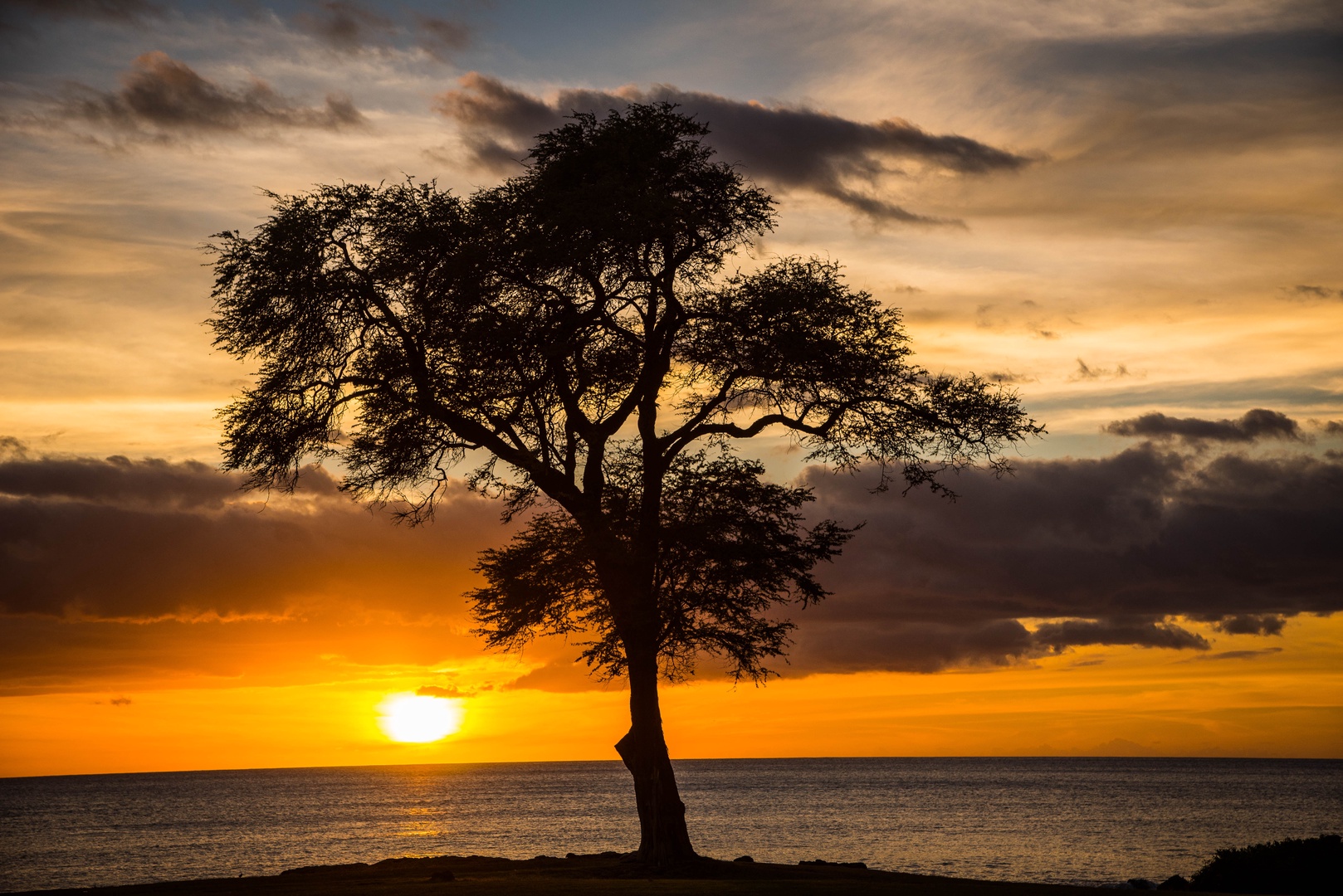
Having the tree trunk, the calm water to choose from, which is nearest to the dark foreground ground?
the tree trunk

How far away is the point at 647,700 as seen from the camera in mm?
26828

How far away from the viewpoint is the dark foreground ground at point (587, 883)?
2273 cm

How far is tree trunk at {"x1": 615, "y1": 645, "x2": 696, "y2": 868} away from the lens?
1037 inches

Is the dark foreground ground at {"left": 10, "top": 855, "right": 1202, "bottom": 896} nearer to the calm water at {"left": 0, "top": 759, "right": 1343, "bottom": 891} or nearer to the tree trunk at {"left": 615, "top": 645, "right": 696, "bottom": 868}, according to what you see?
the tree trunk at {"left": 615, "top": 645, "right": 696, "bottom": 868}

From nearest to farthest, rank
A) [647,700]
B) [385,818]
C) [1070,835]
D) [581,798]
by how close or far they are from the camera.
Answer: [647,700] → [1070,835] → [385,818] → [581,798]

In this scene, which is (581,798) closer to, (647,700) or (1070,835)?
(1070,835)

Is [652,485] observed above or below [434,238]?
below

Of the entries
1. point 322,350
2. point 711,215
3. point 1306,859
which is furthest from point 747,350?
point 1306,859

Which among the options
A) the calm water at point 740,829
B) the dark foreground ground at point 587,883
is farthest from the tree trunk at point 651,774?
the calm water at point 740,829

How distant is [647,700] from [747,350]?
9.33m

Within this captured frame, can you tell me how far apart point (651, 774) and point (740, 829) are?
2803 inches

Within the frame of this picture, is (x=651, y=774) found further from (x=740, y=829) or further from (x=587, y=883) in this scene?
(x=740, y=829)

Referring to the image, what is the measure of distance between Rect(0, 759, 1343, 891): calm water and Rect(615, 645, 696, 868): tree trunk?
35.8m

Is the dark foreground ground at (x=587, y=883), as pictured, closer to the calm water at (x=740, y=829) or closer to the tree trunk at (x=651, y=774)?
the tree trunk at (x=651, y=774)
